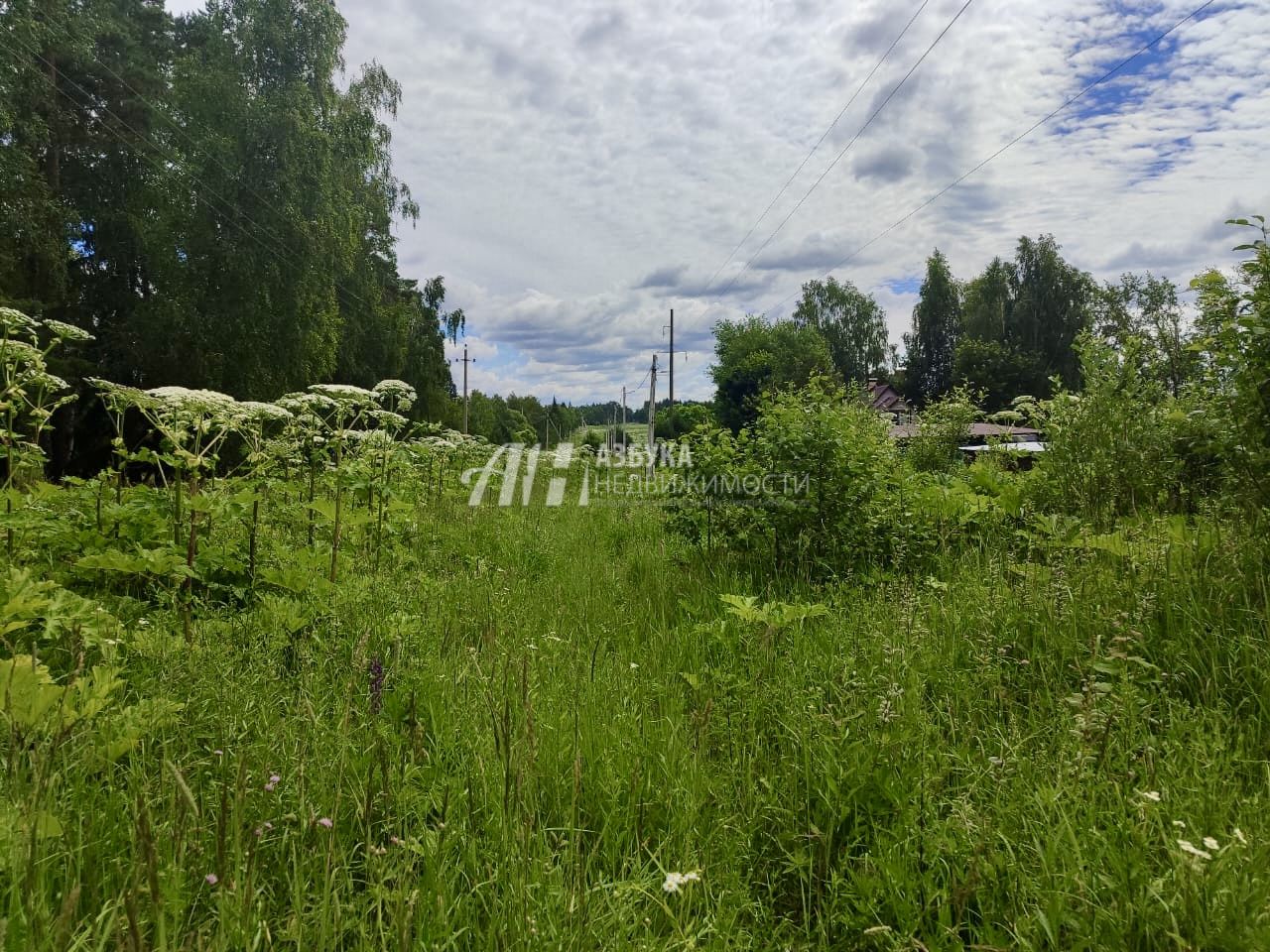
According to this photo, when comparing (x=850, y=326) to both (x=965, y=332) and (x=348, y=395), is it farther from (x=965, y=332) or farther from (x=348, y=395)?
(x=348, y=395)

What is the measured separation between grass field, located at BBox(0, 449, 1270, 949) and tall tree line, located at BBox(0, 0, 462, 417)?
56.6 feet

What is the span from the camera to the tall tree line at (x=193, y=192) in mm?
17125

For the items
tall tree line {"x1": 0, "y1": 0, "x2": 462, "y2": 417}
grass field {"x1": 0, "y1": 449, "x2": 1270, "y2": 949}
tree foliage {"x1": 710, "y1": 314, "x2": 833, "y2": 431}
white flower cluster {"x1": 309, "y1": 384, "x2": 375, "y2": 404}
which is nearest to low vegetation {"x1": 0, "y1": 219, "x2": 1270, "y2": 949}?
grass field {"x1": 0, "y1": 449, "x2": 1270, "y2": 949}

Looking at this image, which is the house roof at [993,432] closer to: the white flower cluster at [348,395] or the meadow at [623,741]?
the meadow at [623,741]

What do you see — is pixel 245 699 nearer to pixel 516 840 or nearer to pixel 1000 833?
pixel 516 840

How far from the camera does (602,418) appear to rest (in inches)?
4825

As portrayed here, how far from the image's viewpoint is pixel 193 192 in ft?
57.4

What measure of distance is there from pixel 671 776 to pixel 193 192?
22183 millimetres

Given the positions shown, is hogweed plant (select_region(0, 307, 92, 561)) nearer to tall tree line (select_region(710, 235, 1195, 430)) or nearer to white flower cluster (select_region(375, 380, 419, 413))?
white flower cluster (select_region(375, 380, 419, 413))

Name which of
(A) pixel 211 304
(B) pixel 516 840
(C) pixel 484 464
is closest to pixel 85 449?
(A) pixel 211 304

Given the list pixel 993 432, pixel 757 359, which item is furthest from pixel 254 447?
pixel 757 359

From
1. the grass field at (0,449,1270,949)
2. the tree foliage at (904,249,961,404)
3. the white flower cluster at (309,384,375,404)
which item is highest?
the tree foliage at (904,249,961,404)

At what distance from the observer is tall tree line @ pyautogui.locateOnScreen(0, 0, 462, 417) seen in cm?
1712

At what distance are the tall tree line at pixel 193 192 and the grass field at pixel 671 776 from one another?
Answer: 56.6 ft
